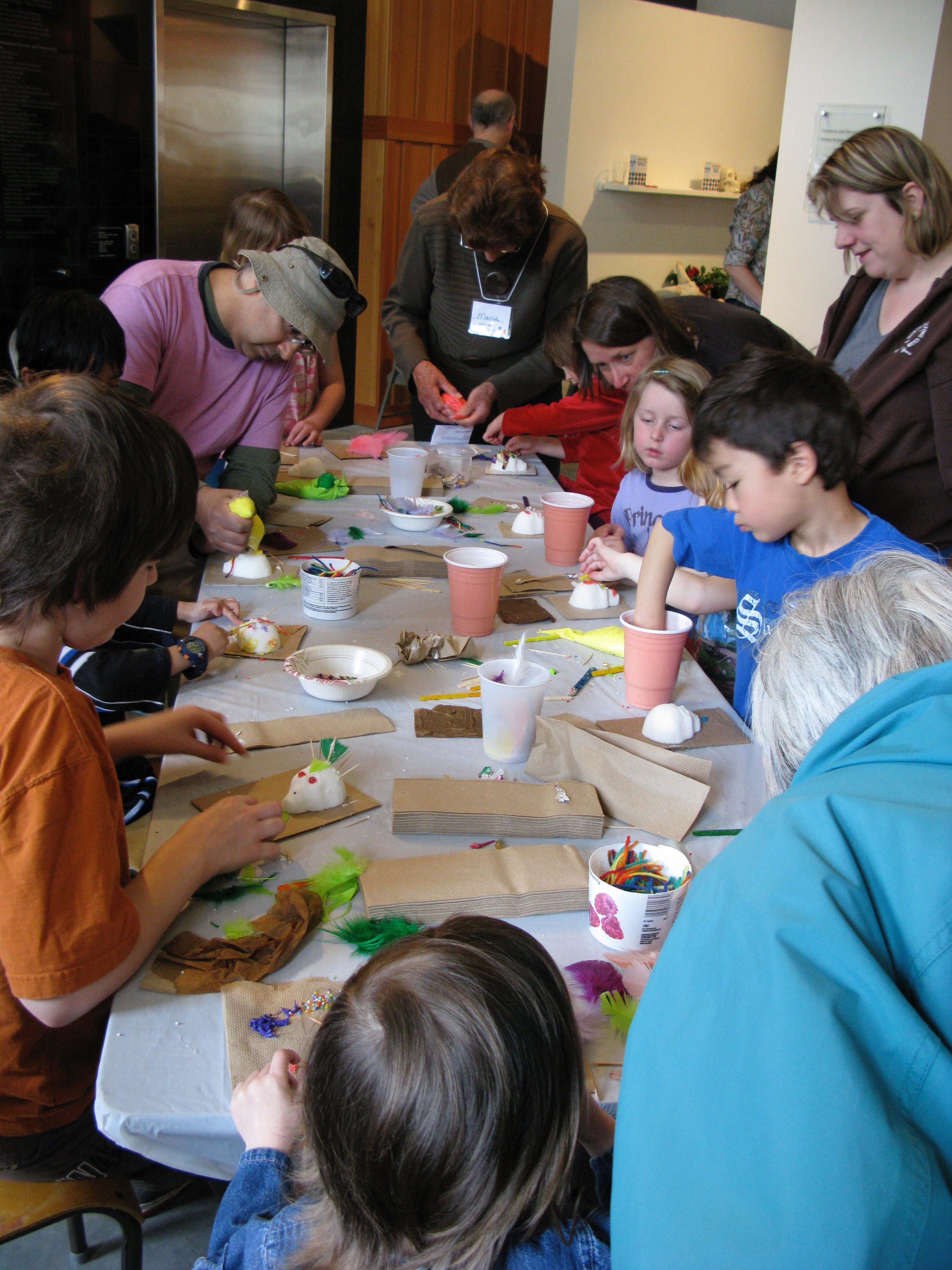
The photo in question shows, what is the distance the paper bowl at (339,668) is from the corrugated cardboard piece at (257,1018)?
0.77m

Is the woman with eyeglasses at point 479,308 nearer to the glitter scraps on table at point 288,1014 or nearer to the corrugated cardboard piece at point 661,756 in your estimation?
the corrugated cardboard piece at point 661,756

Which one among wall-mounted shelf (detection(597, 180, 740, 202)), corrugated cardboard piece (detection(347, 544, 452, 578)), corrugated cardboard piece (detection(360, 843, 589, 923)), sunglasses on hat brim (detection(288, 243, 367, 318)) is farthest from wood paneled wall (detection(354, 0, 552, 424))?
corrugated cardboard piece (detection(360, 843, 589, 923))

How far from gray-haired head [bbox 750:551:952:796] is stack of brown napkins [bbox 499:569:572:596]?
146 centimetres

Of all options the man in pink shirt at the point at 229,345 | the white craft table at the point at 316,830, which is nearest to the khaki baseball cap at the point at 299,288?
the man in pink shirt at the point at 229,345

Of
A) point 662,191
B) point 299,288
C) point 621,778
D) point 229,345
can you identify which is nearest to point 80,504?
point 621,778

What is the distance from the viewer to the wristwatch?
196 centimetres

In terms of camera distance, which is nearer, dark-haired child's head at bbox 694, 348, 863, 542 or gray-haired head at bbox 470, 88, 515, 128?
dark-haired child's head at bbox 694, 348, 863, 542

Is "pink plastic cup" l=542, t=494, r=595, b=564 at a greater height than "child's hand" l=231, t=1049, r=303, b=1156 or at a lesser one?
greater

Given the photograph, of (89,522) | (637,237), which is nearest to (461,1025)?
(89,522)

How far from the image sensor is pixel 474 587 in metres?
2.15

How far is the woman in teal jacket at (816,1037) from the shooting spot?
586mm

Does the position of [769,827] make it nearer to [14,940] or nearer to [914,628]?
[914,628]

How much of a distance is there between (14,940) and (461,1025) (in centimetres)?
54

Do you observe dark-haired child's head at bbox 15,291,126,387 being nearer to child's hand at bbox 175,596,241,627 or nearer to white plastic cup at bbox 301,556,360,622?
child's hand at bbox 175,596,241,627
